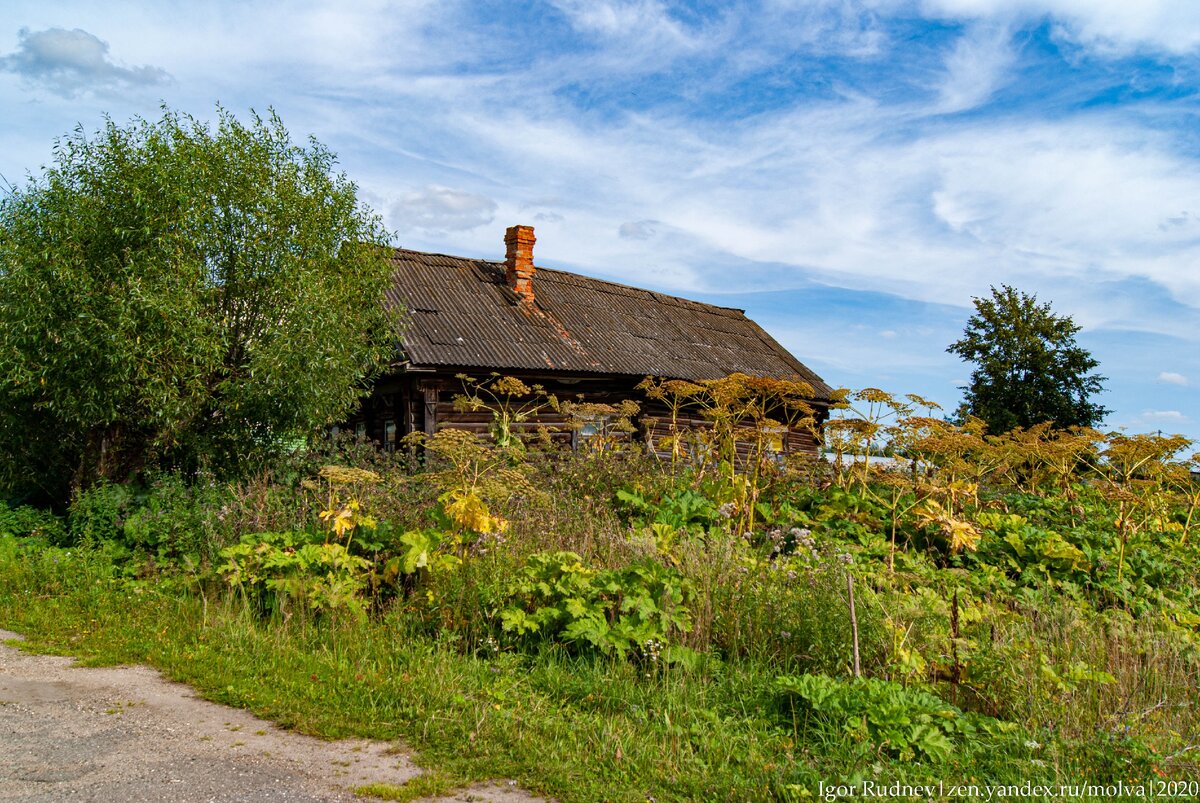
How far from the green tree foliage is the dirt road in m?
5.69

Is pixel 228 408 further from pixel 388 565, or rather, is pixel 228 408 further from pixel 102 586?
pixel 388 565

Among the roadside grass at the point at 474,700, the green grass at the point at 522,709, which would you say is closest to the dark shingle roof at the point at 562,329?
the roadside grass at the point at 474,700

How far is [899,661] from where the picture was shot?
512 cm

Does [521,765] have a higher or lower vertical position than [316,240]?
lower

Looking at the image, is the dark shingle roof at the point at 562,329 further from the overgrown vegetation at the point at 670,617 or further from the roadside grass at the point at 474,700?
the roadside grass at the point at 474,700

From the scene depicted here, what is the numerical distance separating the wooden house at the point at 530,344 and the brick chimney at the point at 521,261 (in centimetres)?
2

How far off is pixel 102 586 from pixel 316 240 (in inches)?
228

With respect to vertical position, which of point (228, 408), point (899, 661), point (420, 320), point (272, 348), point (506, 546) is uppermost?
point (420, 320)

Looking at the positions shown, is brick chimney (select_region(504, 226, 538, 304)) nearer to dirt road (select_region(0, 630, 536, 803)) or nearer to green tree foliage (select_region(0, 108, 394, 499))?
green tree foliage (select_region(0, 108, 394, 499))

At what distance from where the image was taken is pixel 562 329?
18.7m

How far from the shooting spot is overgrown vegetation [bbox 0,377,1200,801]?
4.30 m

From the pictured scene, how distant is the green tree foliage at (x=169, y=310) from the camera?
10297mm

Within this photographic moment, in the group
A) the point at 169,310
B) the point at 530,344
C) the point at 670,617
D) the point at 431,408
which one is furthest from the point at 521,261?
the point at 670,617

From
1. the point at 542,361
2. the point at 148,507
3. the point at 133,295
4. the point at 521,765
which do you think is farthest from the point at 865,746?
the point at 542,361
